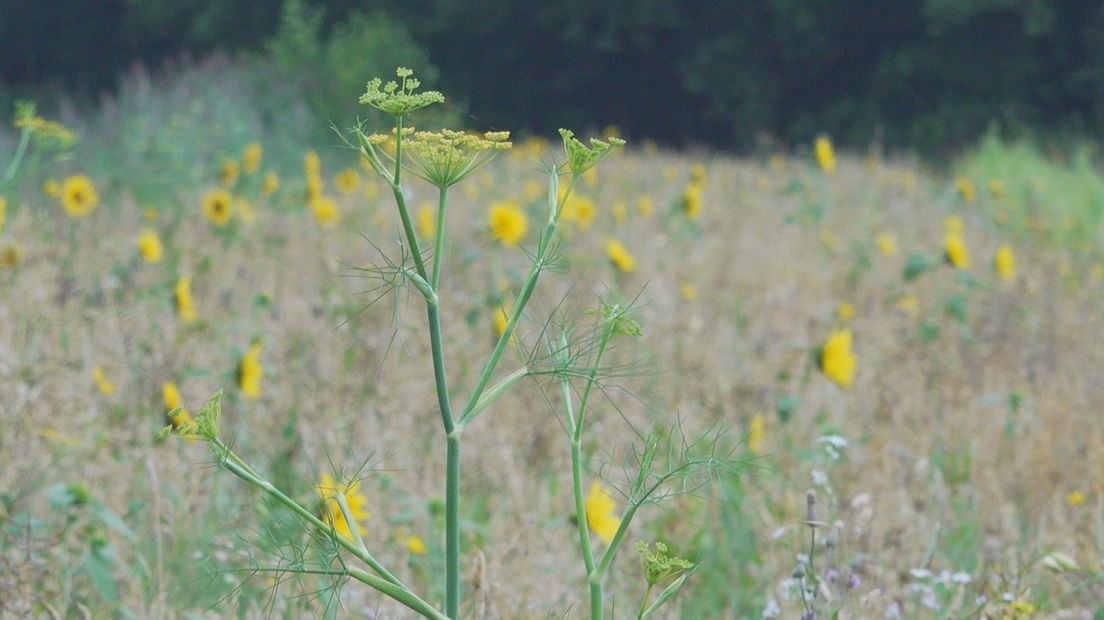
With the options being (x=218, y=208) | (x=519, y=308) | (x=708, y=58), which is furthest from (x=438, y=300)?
(x=708, y=58)

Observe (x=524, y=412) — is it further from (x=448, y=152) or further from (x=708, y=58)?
(x=708, y=58)

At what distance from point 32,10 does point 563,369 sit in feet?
89.5

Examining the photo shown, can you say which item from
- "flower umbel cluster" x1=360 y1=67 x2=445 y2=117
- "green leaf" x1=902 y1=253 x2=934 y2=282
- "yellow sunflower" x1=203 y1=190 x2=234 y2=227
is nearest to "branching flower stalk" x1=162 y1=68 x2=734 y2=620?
"flower umbel cluster" x1=360 y1=67 x2=445 y2=117

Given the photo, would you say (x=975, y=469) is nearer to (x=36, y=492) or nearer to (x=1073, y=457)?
(x=1073, y=457)

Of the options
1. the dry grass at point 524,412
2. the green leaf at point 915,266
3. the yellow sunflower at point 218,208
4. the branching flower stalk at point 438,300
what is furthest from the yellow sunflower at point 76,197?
the branching flower stalk at point 438,300

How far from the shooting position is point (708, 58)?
18.5 m

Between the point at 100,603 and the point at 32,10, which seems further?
the point at 32,10

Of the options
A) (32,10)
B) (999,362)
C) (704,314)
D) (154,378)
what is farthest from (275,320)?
(32,10)

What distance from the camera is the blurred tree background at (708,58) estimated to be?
16000mm

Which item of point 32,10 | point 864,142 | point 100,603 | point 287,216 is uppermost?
point 32,10

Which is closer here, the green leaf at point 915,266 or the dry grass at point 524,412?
the dry grass at point 524,412

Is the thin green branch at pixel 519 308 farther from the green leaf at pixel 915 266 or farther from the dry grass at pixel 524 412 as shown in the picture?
the green leaf at pixel 915 266

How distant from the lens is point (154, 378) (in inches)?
92.4

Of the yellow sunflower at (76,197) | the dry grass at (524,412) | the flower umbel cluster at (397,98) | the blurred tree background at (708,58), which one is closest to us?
the flower umbel cluster at (397,98)
